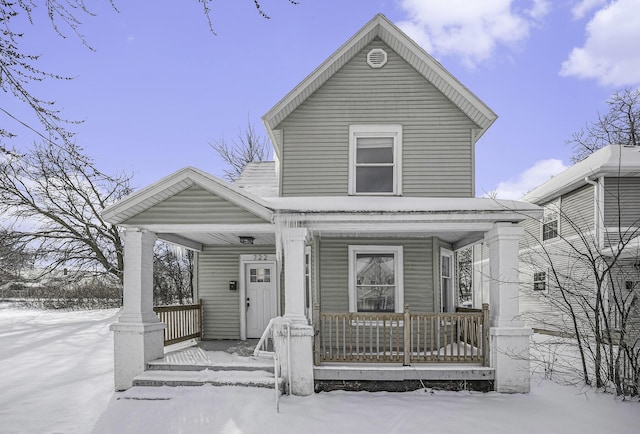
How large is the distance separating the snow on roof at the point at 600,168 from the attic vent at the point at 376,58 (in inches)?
255

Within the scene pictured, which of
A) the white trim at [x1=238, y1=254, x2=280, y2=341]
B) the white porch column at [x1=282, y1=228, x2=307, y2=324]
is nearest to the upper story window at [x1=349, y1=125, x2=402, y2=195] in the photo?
the white porch column at [x1=282, y1=228, x2=307, y2=324]

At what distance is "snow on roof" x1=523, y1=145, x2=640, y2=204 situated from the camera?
1217 centimetres

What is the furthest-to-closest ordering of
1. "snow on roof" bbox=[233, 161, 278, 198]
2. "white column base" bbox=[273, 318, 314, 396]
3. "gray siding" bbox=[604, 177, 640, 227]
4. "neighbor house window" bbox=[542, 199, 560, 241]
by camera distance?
1. "neighbor house window" bbox=[542, 199, 560, 241]
2. "gray siding" bbox=[604, 177, 640, 227]
3. "snow on roof" bbox=[233, 161, 278, 198]
4. "white column base" bbox=[273, 318, 314, 396]

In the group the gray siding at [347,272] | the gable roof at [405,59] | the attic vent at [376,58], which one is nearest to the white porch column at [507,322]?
the gray siding at [347,272]

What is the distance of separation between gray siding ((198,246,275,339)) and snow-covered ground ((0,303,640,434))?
10.2 feet

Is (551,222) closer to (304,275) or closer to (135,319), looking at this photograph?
(304,275)

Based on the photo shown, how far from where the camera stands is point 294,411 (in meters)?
6.34

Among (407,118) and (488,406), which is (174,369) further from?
(407,118)

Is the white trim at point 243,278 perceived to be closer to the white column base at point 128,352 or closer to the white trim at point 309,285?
the white trim at point 309,285

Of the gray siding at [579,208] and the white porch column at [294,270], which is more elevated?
the gray siding at [579,208]

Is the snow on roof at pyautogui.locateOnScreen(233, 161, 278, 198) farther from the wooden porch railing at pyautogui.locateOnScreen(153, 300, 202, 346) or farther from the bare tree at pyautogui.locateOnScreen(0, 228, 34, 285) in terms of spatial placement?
the bare tree at pyautogui.locateOnScreen(0, 228, 34, 285)

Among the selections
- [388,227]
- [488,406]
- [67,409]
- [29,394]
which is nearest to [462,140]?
[388,227]

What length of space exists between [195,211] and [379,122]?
445cm

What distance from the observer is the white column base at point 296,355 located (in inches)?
281
